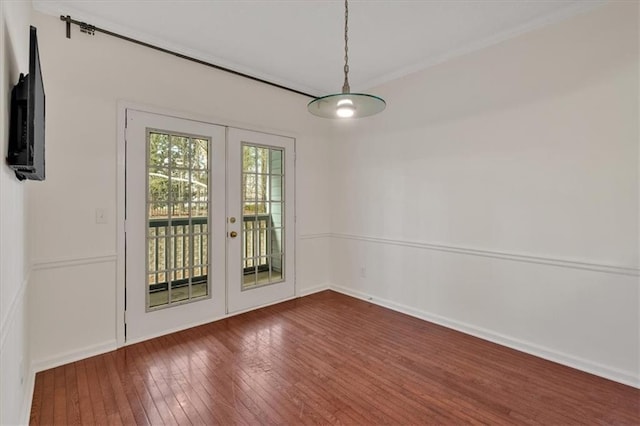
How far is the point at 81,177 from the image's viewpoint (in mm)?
2660

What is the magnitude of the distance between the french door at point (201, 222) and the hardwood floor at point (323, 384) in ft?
1.40

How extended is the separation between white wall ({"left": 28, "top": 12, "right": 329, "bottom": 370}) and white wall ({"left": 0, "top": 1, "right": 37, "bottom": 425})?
0.70m

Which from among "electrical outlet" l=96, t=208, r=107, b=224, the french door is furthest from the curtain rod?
"electrical outlet" l=96, t=208, r=107, b=224

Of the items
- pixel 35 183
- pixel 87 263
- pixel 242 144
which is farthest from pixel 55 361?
pixel 242 144

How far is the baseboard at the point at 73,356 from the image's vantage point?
245 centimetres

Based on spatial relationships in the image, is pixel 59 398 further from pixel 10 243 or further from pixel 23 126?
pixel 23 126

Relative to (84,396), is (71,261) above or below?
above

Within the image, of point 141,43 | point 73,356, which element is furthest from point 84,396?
point 141,43

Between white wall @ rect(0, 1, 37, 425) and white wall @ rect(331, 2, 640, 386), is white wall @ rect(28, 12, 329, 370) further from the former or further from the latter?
white wall @ rect(331, 2, 640, 386)

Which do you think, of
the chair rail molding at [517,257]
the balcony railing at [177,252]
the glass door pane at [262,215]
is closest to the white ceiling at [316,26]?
the glass door pane at [262,215]

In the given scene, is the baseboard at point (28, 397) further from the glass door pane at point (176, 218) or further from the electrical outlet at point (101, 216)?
the electrical outlet at point (101, 216)

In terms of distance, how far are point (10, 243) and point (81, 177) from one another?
54.8 inches

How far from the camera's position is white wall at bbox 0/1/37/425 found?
1.26 m

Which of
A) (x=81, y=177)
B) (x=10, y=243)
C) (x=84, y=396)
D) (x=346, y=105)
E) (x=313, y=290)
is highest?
(x=346, y=105)
